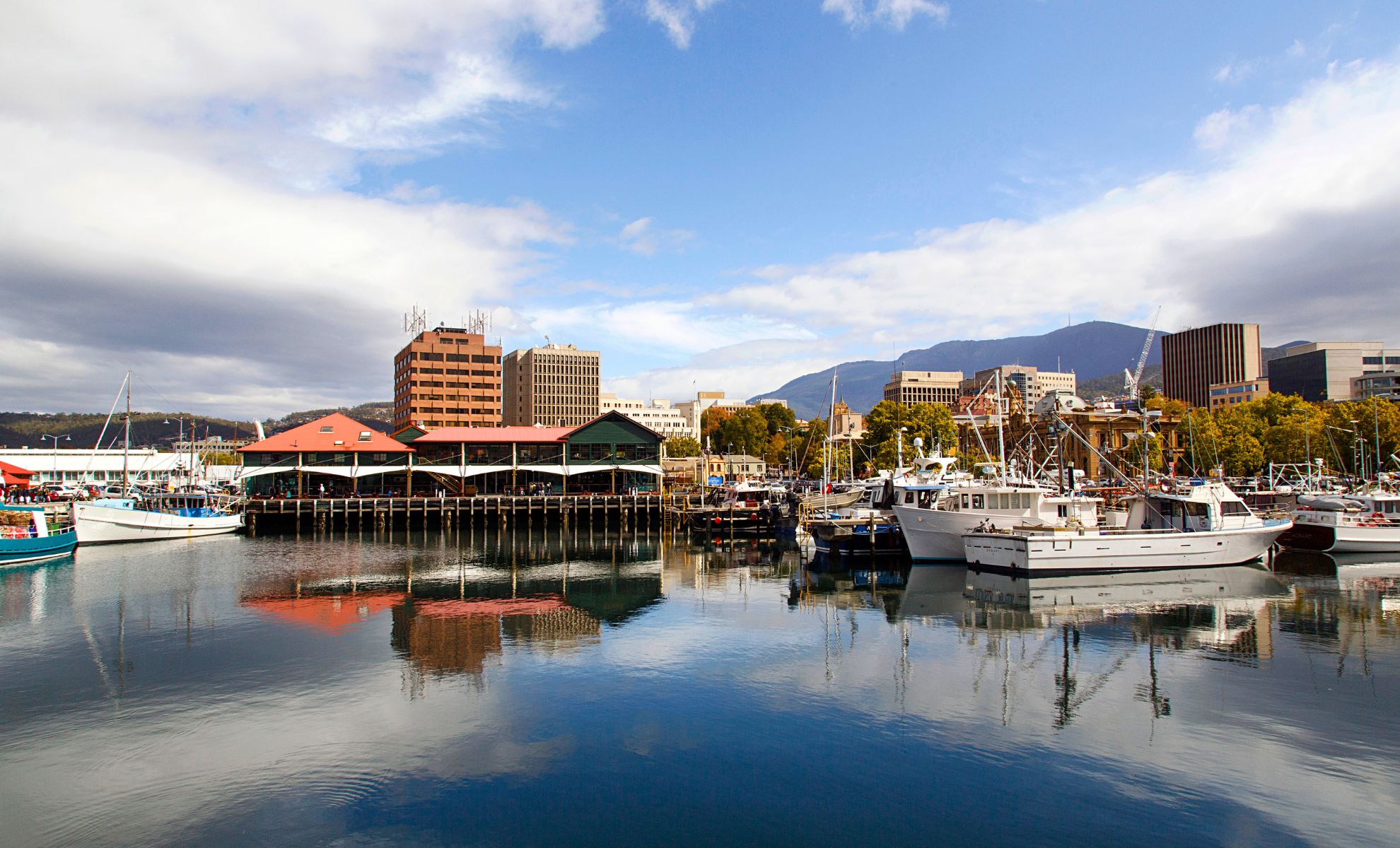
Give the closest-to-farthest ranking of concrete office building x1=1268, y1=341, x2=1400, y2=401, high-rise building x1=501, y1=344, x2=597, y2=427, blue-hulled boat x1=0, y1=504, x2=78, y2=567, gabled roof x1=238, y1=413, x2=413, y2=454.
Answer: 1. blue-hulled boat x1=0, y1=504, x2=78, y2=567
2. gabled roof x1=238, y1=413, x2=413, y2=454
3. concrete office building x1=1268, y1=341, x2=1400, y2=401
4. high-rise building x1=501, y1=344, x2=597, y2=427

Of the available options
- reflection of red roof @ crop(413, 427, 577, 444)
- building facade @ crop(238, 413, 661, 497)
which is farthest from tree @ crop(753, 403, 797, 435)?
reflection of red roof @ crop(413, 427, 577, 444)

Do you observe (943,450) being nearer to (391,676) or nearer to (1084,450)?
(1084,450)

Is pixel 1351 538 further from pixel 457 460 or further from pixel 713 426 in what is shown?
pixel 713 426

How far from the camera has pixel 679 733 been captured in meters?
16.0

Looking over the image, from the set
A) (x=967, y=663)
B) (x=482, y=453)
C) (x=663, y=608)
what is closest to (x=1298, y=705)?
(x=967, y=663)

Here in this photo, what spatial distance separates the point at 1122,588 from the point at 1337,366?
13447 cm

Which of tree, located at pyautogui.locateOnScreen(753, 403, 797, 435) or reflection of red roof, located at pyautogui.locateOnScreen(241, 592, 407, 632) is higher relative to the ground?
tree, located at pyautogui.locateOnScreen(753, 403, 797, 435)

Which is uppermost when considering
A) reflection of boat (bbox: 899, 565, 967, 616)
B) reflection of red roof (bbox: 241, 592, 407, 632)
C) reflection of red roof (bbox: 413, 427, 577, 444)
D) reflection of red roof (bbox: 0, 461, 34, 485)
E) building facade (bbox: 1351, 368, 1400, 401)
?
building facade (bbox: 1351, 368, 1400, 401)

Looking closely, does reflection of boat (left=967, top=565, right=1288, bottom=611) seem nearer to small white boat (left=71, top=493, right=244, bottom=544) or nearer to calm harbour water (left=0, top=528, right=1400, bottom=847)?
calm harbour water (left=0, top=528, right=1400, bottom=847)

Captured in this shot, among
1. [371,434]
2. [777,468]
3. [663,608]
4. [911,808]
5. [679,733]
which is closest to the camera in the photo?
[911,808]

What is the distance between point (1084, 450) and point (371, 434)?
77.3m

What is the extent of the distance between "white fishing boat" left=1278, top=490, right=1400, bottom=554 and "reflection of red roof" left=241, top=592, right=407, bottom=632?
48143 millimetres

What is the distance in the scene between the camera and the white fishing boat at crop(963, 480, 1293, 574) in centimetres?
3366

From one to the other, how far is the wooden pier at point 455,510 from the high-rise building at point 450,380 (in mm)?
62610
